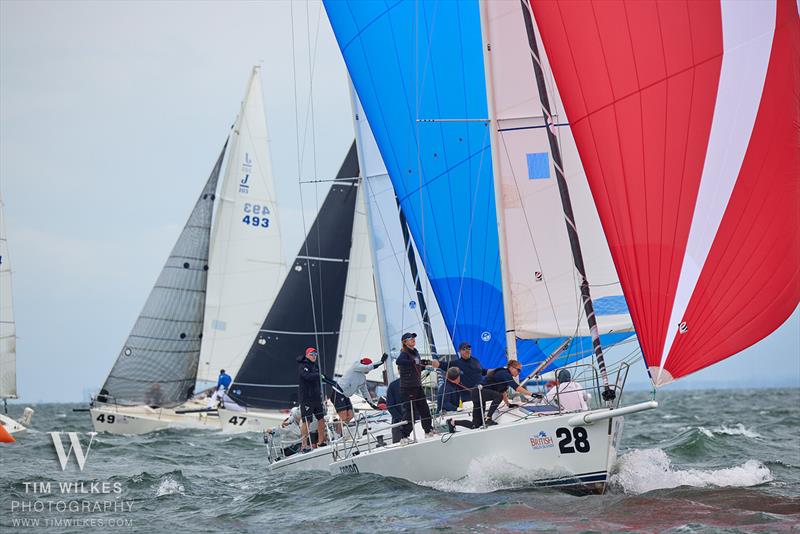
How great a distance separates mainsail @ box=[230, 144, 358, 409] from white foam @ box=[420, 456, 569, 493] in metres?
15.7

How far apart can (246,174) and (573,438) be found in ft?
81.9

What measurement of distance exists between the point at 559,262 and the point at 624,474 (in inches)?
122

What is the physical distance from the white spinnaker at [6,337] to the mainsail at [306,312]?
28.9 feet

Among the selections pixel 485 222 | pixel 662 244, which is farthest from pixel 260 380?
pixel 662 244

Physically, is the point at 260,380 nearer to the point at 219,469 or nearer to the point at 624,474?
the point at 219,469

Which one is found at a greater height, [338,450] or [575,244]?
[575,244]

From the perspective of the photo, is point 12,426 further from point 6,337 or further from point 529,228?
point 529,228

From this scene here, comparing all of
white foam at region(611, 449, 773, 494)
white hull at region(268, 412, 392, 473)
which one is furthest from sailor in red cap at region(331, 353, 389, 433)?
white foam at region(611, 449, 773, 494)

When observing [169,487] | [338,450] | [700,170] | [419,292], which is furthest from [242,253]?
[700,170]

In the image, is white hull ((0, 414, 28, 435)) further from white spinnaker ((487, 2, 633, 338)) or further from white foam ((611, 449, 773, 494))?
white foam ((611, 449, 773, 494))

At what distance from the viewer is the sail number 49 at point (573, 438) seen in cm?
1155

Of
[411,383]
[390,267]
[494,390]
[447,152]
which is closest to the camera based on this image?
[494,390]

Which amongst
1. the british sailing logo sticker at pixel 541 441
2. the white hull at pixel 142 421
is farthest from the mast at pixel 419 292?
the white hull at pixel 142 421

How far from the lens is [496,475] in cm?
1203
